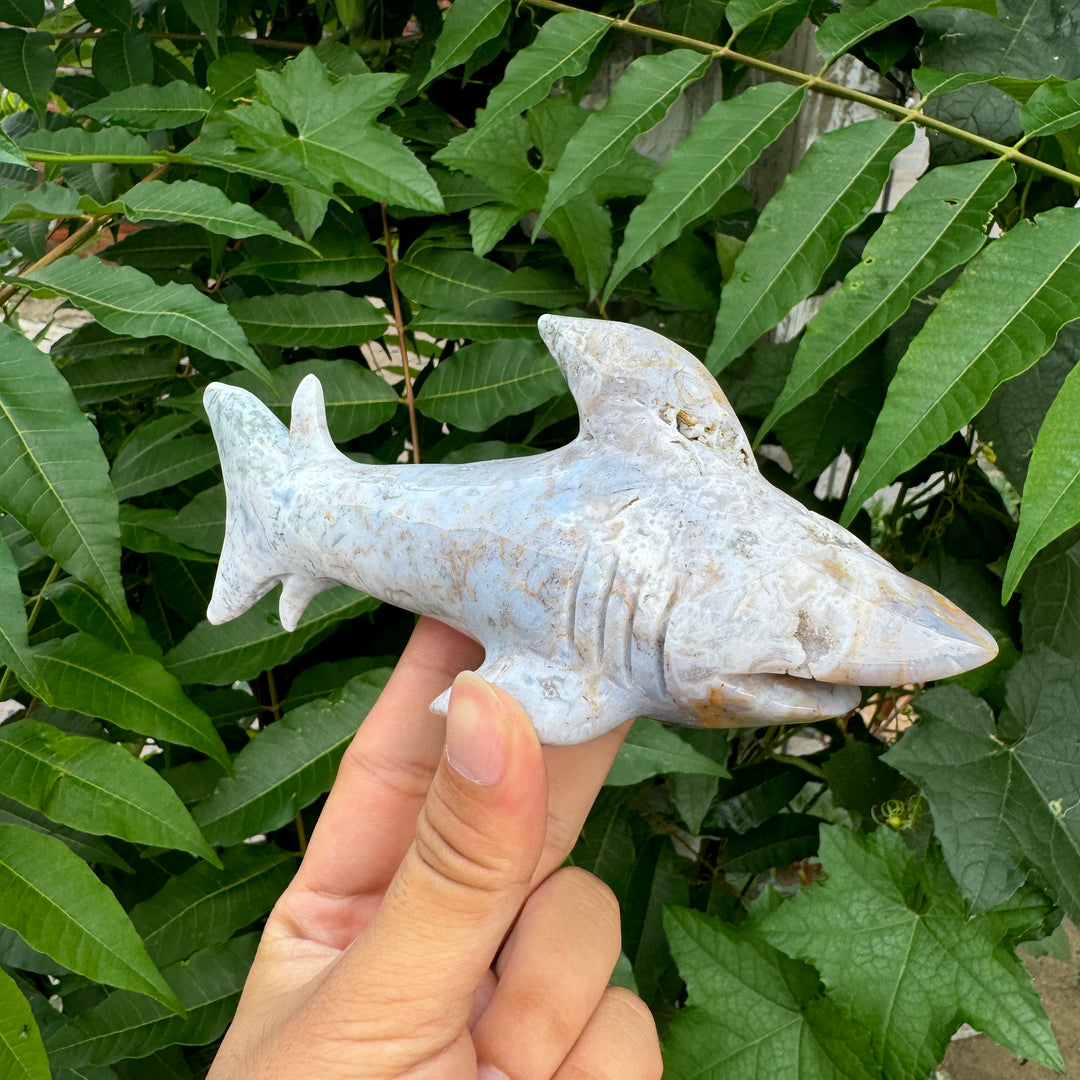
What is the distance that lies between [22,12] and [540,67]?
26.5 inches

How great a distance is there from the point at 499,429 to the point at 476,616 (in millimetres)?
528

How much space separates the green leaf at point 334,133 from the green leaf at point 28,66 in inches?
14.4

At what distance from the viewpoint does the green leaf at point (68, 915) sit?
725mm

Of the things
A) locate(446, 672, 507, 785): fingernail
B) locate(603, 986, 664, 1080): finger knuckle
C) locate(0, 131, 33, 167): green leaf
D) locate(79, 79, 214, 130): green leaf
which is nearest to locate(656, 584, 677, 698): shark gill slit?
locate(446, 672, 507, 785): fingernail

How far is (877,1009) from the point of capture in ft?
2.83

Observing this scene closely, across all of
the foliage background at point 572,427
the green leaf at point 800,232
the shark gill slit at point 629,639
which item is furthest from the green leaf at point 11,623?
the green leaf at point 800,232

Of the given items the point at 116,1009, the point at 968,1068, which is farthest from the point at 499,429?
the point at 968,1068

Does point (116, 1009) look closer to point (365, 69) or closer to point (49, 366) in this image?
point (49, 366)

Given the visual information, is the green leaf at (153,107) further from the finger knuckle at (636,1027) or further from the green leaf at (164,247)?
the finger knuckle at (636,1027)

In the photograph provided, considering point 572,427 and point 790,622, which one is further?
point 572,427

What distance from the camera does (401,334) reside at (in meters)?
1.02

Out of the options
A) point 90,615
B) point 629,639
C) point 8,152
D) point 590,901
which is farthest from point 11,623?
point 590,901

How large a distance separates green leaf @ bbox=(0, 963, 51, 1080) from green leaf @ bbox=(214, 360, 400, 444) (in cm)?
53

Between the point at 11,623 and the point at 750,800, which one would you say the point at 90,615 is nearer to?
the point at 11,623
